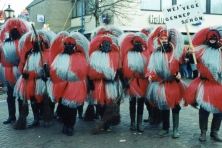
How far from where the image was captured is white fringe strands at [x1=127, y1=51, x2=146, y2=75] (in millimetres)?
5695

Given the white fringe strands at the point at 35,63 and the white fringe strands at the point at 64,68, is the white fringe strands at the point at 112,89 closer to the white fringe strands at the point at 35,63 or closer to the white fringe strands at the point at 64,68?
the white fringe strands at the point at 64,68

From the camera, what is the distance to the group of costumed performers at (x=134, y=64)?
5.71 m

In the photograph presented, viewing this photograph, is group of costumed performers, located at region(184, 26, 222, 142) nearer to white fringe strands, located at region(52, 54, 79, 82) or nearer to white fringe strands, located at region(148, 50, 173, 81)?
white fringe strands, located at region(148, 50, 173, 81)

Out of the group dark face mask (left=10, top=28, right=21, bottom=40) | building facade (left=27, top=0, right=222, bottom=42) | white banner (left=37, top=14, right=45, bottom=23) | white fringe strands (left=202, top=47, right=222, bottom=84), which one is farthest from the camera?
white banner (left=37, top=14, right=45, bottom=23)

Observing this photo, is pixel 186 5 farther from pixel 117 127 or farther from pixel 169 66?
pixel 117 127

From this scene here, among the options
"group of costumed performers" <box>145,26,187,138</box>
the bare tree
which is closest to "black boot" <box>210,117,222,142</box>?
"group of costumed performers" <box>145,26,187,138</box>

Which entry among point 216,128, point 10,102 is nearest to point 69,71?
point 10,102

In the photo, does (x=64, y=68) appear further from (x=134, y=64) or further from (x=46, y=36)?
(x=134, y=64)

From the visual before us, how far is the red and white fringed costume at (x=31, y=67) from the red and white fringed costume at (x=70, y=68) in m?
0.46

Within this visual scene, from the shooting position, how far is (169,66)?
17.4 ft

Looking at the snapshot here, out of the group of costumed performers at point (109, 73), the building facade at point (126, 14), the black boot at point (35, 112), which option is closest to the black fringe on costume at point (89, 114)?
the group of costumed performers at point (109, 73)

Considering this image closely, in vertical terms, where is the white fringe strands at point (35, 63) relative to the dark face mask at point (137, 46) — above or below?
below

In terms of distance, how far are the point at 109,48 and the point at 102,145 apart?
1.82 metres

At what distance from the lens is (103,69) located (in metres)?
5.61
